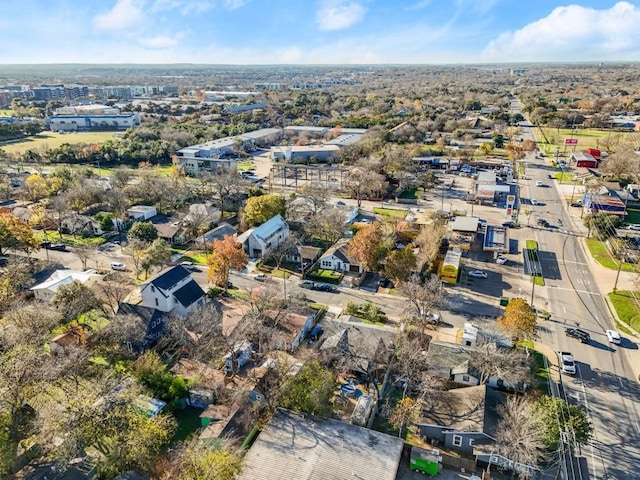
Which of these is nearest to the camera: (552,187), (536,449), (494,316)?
(536,449)

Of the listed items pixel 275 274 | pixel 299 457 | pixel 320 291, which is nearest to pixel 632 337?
pixel 320 291

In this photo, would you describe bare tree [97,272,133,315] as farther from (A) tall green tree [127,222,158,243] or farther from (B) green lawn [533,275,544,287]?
(B) green lawn [533,275,544,287]

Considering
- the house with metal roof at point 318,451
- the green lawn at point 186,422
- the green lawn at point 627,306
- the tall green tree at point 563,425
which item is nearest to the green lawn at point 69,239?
the green lawn at point 186,422

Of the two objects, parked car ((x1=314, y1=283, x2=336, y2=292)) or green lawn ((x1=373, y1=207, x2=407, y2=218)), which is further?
green lawn ((x1=373, y1=207, x2=407, y2=218))

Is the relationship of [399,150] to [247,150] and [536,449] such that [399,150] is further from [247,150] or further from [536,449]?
[536,449]

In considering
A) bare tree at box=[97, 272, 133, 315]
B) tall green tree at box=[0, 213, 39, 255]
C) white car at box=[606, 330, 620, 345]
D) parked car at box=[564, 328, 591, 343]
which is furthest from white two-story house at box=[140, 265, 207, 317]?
white car at box=[606, 330, 620, 345]

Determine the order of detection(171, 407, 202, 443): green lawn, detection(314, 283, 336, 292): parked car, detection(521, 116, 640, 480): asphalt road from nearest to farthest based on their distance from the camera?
detection(521, 116, 640, 480): asphalt road, detection(171, 407, 202, 443): green lawn, detection(314, 283, 336, 292): parked car

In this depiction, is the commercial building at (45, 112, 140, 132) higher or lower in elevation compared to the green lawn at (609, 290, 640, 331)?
higher
